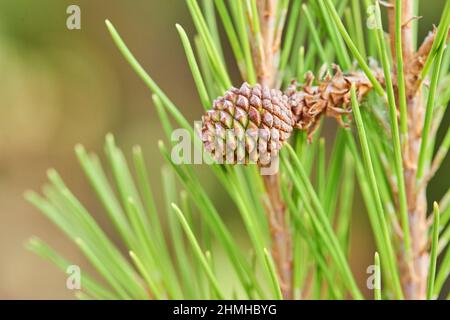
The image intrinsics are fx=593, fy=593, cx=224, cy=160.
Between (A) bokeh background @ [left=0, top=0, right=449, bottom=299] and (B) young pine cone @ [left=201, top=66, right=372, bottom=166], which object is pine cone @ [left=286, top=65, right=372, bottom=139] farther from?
(A) bokeh background @ [left=0, top=0, right=449, bottom=299]
